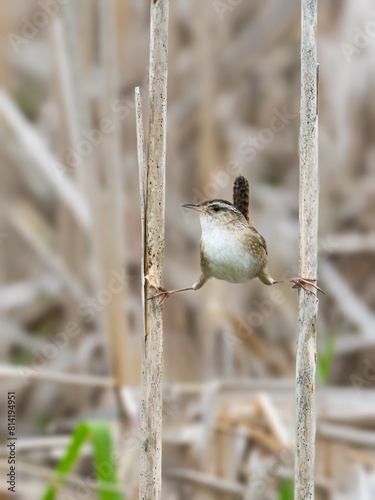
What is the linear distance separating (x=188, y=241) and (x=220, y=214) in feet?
5.68

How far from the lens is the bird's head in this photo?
6.27ft

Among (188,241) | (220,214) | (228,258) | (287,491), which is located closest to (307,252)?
(228,258)

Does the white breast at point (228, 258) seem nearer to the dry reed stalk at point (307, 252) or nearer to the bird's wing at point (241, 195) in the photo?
the bird's wing at point (241, 195)

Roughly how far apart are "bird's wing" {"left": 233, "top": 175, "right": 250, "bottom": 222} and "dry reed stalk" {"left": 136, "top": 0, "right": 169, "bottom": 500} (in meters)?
0.44

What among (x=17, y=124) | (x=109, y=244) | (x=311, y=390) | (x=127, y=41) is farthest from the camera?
(x=127, y=41)

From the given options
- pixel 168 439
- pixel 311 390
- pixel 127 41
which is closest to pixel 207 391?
pixel 168 439

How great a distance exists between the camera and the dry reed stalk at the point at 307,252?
1.50 meters

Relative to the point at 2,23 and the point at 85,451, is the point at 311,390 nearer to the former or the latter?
the point at 85,451

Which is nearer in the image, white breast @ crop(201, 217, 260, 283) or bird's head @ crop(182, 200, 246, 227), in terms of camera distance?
white breast @ crop(201, 217, 260, 283)

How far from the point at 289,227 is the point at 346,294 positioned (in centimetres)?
49

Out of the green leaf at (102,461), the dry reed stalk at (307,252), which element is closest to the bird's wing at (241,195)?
the dry reed stalk at (307,252)

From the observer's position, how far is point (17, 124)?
11.6ft

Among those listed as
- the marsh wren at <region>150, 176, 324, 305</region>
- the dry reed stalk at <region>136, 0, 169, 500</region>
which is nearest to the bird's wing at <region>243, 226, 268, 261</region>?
the marsh wren at <region>150, 176, 324, 305</region>

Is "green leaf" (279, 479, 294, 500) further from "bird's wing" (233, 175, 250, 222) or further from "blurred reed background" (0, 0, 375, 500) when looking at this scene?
"bird's wing" (233, 175, 250, 222)
